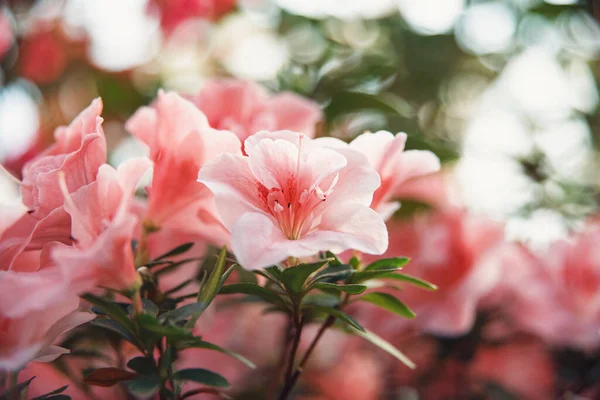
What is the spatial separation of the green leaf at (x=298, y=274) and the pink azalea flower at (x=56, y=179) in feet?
0.75

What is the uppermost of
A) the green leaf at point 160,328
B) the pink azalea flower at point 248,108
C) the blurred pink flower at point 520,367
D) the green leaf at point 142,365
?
the pink azalea flower at point 248,108

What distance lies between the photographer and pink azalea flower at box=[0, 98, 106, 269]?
1.90ft

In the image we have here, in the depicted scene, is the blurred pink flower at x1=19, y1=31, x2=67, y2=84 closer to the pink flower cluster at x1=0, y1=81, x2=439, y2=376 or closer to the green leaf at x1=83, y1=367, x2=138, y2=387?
the pink flower cluster at x1=0, y1=81, x2=439, y2=376

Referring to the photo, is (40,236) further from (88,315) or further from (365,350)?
(365,350)

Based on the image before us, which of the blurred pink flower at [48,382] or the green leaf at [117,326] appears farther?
the blurred pink flower at [48,382]

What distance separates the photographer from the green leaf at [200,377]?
59 centimetres

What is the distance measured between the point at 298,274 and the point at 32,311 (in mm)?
247

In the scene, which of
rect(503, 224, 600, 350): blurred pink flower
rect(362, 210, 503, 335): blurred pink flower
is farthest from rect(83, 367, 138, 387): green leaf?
rect(503, 224, 600, 350): blurred pink flower

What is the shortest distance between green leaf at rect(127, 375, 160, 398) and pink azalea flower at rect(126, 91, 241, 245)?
0.17 m

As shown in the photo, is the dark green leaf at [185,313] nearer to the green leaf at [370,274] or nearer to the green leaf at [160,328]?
the green leaf at [160,328]

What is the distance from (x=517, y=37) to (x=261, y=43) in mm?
803

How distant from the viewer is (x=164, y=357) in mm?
563

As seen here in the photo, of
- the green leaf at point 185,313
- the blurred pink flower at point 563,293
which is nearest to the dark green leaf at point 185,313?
the green leaf at point 185,313

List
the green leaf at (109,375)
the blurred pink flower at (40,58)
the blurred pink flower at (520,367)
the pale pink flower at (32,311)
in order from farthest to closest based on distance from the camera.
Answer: the blurred pink flower at (40,58)
the blurred pink flower at (520,367)
the green leaf at (109,375)
the pale pink flower at (32,311)
